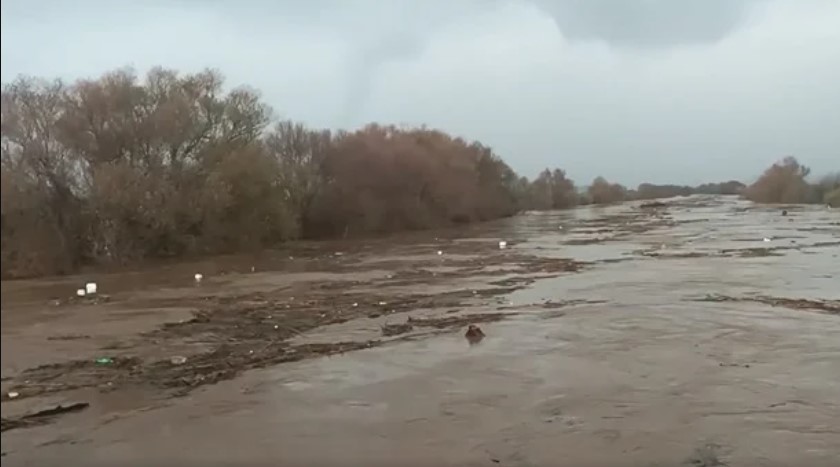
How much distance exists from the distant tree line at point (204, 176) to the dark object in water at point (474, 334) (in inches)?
240

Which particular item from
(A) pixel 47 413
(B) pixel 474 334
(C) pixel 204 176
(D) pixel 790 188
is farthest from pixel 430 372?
(D) pixel 790 188

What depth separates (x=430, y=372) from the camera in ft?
37.2

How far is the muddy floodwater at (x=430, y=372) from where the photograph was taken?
24.9 ft

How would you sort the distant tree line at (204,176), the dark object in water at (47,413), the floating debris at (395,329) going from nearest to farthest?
the distant tree line at (204,176), the dark object in water at (47,413), the floating debris at (395,329)

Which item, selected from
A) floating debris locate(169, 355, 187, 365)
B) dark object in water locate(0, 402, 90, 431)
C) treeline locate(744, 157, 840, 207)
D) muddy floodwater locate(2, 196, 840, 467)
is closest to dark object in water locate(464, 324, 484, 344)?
muddy floodwater locate(2, 196, 840, 467)

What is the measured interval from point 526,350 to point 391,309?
19.4 ft

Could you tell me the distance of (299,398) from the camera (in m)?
9.86

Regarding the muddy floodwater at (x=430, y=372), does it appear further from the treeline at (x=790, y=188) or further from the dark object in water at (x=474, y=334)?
the treeline at (x=790, y=188)

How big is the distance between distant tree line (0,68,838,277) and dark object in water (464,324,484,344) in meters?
6.10

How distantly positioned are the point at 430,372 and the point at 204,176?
28006 mm

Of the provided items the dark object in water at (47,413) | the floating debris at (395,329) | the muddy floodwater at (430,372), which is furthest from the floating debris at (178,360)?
the floating debris at (395,329)

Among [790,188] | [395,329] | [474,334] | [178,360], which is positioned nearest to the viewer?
[178,360]

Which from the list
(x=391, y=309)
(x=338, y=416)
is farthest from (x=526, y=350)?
(x=391, y=309)

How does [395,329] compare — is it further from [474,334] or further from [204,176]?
[204,176]
